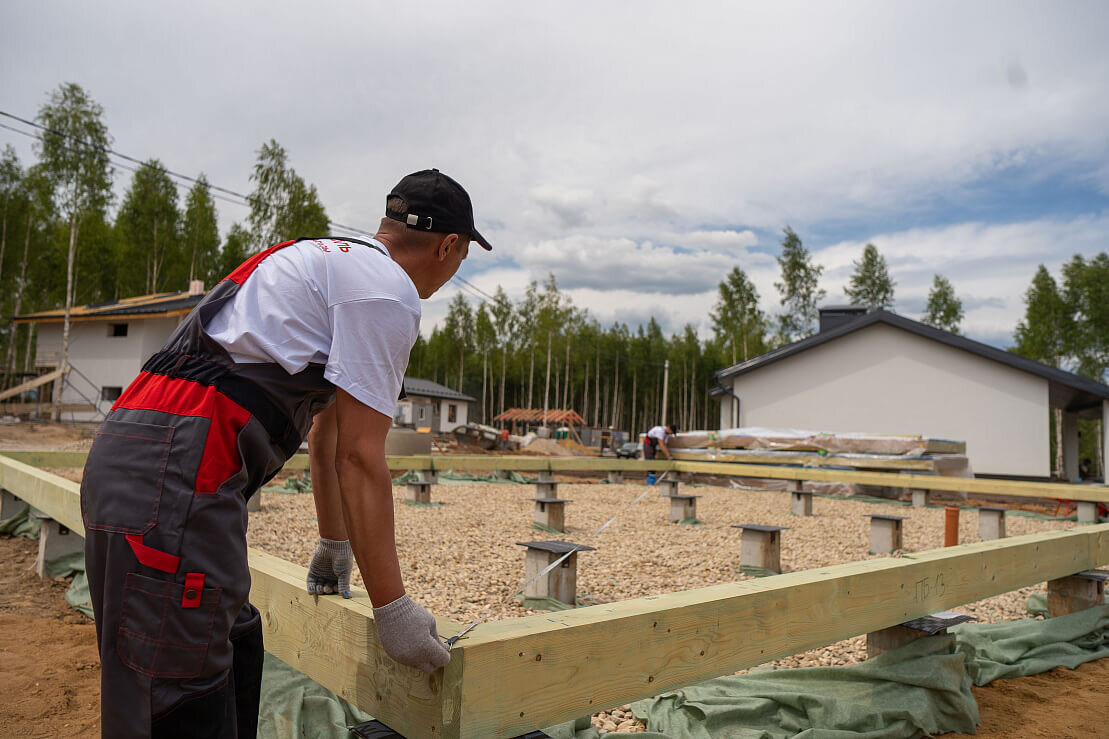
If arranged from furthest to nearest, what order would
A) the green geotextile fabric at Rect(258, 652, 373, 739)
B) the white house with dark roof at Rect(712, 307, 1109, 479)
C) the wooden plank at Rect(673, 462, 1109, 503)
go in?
the white house with dark roof at Rect(712, 307, 1109, 479) < the wooden plank at Rect(673, 462, 1109, 503) < the green geotextile fabric at Rect(258, 652, 373, 739)

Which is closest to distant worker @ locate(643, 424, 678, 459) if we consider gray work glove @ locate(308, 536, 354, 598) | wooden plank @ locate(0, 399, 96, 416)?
gray work glove @ locate(308, 536, 354, 598)

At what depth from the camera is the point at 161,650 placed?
3.88 ft

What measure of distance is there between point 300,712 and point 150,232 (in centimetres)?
3389

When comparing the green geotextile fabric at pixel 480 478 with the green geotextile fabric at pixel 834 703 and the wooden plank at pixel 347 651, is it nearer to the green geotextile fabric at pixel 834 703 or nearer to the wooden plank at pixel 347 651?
the green geotextile fabric at pixel 834 703

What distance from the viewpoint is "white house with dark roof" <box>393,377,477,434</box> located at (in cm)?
3066

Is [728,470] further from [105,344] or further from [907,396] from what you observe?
[105,344]

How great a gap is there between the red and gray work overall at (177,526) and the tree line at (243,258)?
20125 mm

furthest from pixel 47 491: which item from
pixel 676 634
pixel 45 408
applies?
pixel 45 408

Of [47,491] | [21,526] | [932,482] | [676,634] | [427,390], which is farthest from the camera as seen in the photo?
[427,390]

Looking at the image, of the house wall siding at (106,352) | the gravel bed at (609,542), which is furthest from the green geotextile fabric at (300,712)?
the house wall siding at (106,352)

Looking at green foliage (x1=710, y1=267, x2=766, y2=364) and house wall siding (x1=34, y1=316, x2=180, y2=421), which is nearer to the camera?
house wall siding (x1=34, y1=316, x2=180, y2=421)

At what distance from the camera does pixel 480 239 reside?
1.62m

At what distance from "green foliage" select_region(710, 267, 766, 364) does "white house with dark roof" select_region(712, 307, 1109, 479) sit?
14926mm

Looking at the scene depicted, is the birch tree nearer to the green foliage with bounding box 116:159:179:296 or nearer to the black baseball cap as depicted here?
the green foliage with bounding box 116:159:179:296
